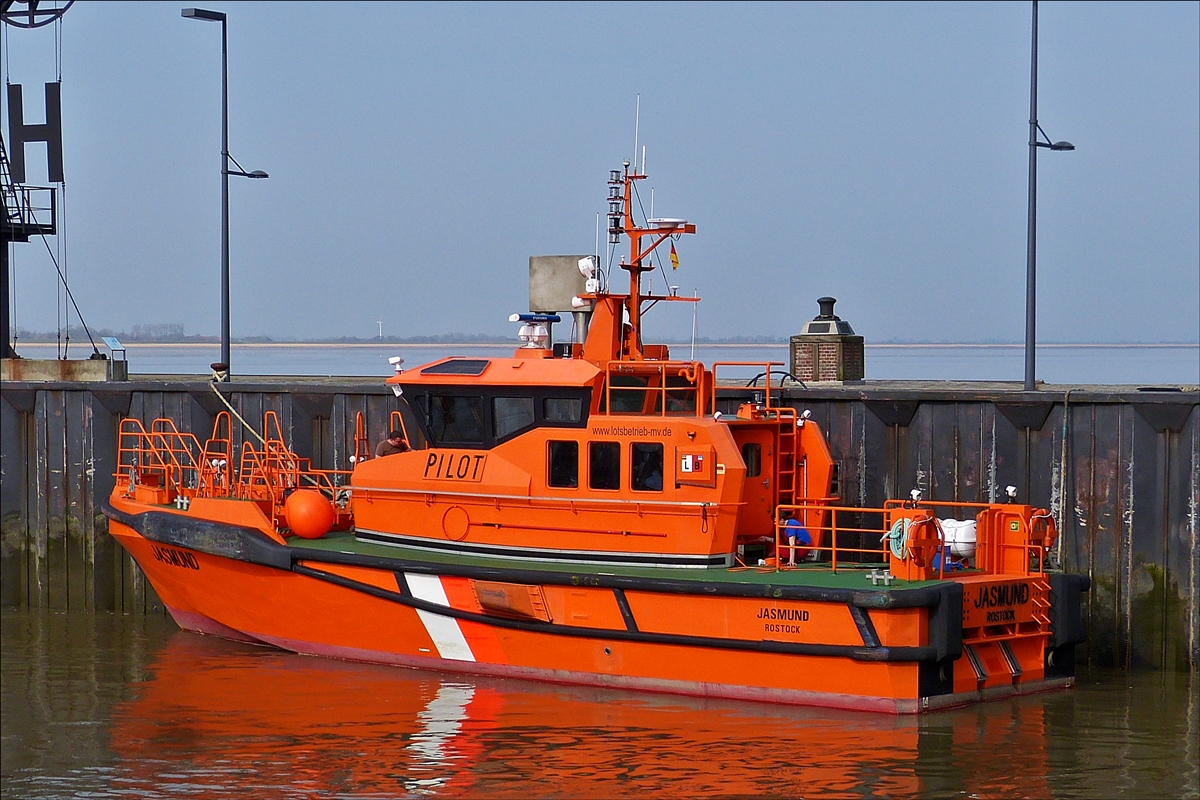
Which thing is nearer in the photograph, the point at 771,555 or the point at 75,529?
the point at 771,555

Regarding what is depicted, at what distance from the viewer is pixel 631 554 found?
12.5 metres

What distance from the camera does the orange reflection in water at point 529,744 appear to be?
33.2 ft

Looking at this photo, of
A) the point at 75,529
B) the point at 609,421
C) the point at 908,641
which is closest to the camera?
the point at 908,641

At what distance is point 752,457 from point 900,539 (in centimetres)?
180

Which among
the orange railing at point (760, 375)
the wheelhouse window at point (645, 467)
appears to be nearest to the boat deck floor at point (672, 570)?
the wheelhouse window at point (645, 467)

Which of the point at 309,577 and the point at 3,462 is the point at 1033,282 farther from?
the point at 3,462

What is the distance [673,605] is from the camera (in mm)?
12008

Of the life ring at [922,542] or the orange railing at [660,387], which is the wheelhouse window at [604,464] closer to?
the orange railing at [660,387]

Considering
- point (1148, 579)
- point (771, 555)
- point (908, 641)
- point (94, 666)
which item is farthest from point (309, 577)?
point (1148, 579)

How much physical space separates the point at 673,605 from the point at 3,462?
927 cm

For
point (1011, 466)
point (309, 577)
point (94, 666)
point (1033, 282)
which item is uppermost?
point (1033, 282)

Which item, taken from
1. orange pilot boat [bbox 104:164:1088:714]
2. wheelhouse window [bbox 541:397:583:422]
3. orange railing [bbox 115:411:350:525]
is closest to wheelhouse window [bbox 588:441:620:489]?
orange pilot boat [bbox 104:164:1088:714]

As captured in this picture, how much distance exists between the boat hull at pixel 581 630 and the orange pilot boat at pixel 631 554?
0.02m

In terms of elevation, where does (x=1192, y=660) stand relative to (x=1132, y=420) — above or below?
below
